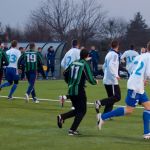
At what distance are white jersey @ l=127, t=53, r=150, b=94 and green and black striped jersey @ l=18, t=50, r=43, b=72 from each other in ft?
28.1

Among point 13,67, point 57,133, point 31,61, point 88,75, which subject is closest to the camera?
point 88,75

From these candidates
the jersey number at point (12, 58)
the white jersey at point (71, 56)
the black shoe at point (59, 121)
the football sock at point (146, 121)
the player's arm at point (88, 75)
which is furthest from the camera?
the jersey number at point (12, 58)

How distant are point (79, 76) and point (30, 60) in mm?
7807

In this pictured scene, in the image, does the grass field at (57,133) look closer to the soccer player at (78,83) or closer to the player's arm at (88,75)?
the soccer player at (78,83)

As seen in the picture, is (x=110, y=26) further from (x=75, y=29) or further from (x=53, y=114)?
(x=53, y=114)

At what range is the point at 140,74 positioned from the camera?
11.4 m

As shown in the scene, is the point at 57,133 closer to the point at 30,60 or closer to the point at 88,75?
the point at 88,75

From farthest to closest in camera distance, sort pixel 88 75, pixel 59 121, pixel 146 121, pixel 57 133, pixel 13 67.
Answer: pixel 13 67, pixel 59 121, pixel 57 133, pixel 88 75, pixel 146 121

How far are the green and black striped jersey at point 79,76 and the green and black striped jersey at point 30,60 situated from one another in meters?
7.65

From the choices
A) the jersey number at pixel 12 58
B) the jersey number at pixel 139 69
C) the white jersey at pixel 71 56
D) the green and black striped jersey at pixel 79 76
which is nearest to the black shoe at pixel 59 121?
the green and black striped jersey at pixel 79 76

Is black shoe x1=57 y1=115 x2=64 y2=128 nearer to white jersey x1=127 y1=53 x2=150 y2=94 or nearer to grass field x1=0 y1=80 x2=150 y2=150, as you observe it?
grass field x1=0 y1=80 x2=150 y2=150

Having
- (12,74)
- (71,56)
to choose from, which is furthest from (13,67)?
(71,56)

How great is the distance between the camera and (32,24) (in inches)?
3610

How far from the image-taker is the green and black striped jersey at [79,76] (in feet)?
39.3
